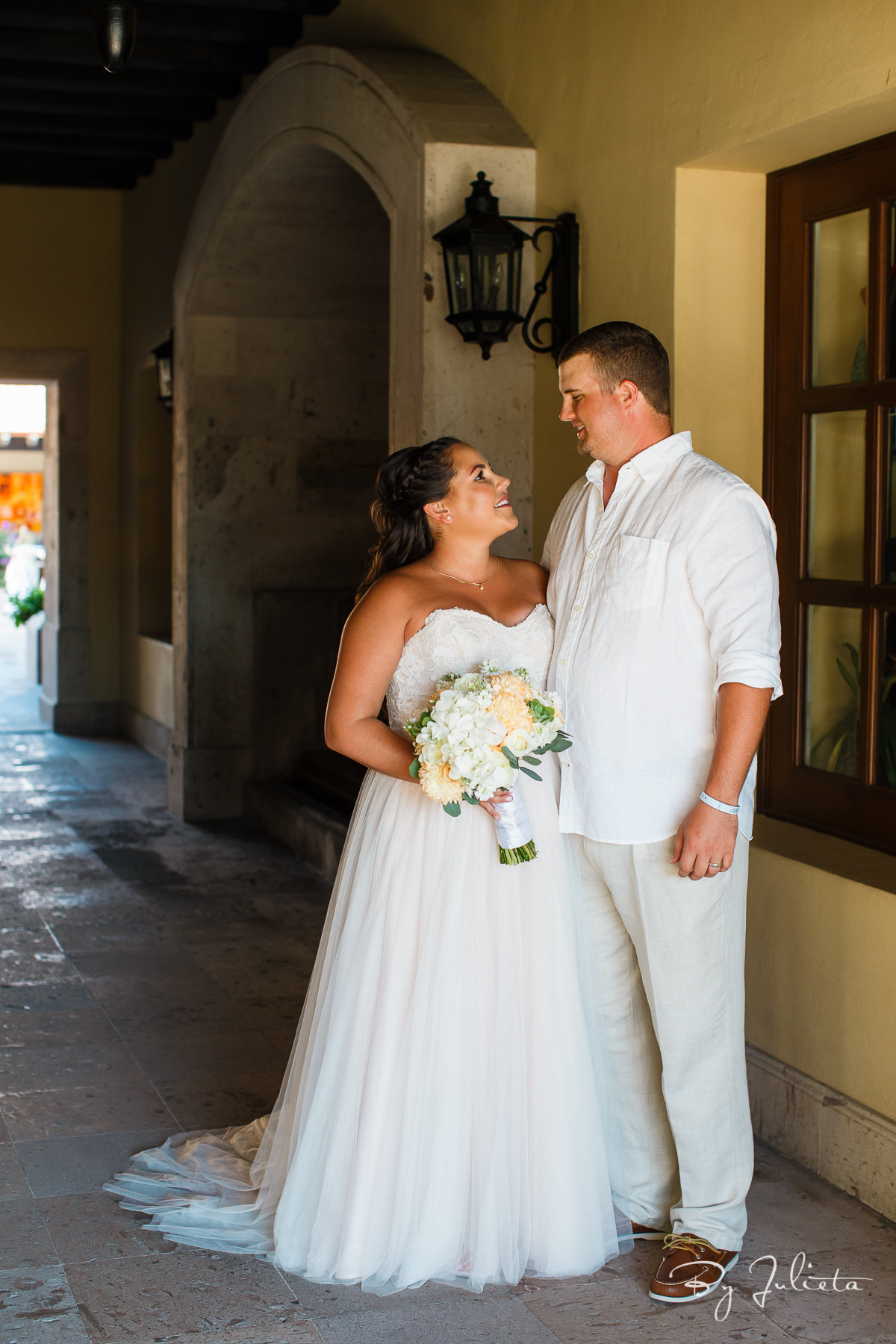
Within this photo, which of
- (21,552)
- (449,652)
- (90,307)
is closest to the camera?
(449,652)

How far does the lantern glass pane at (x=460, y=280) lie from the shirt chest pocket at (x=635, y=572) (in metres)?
1.75

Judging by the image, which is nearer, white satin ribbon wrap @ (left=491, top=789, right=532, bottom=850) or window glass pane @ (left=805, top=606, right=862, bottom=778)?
white satin ribbon wrap @ (left=491, top=789, right=532, bottom=850)

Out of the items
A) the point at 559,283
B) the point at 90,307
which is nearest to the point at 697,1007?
the point at 559,283

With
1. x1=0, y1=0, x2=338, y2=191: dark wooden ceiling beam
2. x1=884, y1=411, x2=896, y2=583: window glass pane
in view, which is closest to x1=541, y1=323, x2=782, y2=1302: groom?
x1=884, y1=411, x2=896, y2=583: window glass pane

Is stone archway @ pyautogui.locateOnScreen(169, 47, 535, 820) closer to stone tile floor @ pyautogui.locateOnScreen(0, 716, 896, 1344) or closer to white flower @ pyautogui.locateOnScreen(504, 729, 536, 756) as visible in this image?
stone tile floor @ pyautogui.locateOnScreen(0, 716, 896, 1344)

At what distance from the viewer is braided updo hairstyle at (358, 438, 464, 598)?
115 inches

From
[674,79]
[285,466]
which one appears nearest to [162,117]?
[285,466]

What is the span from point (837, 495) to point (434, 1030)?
169 centimetres

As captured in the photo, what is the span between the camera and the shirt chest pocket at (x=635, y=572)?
2.70m

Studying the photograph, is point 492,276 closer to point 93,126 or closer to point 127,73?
point 127,73

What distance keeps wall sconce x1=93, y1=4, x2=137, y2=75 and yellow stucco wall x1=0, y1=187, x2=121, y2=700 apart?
6.09 metres

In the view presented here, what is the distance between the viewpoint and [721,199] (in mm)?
3537

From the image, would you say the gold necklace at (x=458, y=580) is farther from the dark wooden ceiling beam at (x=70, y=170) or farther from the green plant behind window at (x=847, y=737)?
the dark wooden ceiling beam at (x=70, y=170)

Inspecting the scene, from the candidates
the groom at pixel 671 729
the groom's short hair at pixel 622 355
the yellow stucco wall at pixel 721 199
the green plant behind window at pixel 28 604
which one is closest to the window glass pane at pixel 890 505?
the yellow stucco wall at pixel 721 199
